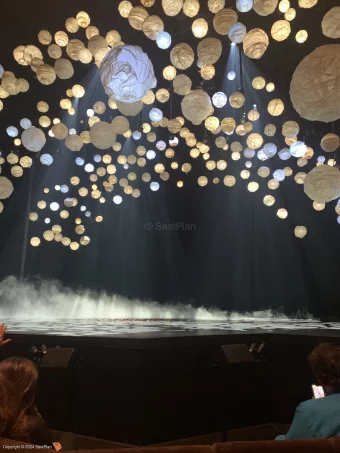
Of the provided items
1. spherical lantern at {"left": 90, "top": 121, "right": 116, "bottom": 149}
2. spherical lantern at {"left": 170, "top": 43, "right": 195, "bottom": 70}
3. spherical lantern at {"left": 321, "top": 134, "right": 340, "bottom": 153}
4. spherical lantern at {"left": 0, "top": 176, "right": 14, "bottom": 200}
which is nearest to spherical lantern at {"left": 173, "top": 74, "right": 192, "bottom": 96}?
spherical lantern at {"left": 170, "top": 43, "right": 195, "bottom": 70}

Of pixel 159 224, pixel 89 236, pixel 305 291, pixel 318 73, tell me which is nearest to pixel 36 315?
pixel 89 236

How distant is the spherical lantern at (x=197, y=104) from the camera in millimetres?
3514

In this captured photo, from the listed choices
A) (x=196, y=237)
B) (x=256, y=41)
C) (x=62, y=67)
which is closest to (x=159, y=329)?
(x=62, y=67)

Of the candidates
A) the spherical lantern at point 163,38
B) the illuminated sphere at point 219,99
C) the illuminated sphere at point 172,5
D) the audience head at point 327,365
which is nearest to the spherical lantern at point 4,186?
the spherical lantern at point 163,38

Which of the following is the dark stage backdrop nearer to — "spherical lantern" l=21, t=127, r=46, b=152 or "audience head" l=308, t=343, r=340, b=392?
"spherical lantern" l=21, t=127, r=46, b=152

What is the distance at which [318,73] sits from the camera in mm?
2590

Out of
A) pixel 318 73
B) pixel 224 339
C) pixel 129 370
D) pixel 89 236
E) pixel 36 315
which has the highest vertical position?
pixel 89 236

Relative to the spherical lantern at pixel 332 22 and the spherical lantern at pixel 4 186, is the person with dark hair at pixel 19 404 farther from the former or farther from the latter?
the spherical lantern at pixel 4 186

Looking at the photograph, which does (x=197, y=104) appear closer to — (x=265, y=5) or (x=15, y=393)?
→ (x=265, y=5)

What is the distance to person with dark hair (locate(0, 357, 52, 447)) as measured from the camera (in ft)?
5.31

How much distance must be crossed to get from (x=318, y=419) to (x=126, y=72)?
2398 mm

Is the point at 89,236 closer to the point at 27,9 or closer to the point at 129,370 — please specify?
the point at 27,9

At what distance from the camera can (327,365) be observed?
1.90 m

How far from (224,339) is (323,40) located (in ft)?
14.2
